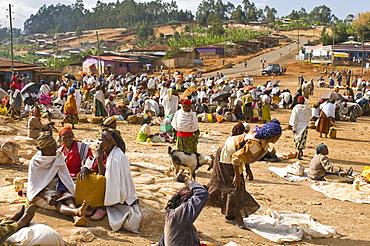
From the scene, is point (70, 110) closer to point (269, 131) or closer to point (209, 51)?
point (269, 131)

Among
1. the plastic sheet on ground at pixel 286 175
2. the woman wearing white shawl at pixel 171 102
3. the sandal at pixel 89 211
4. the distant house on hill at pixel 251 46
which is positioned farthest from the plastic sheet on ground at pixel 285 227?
the distant house on hill at pixel 251 46

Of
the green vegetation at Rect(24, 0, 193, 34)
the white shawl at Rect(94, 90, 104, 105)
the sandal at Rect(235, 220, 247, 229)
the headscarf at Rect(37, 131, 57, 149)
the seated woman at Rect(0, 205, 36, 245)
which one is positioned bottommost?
the sandal at Rect(235, 220, 247, 229)

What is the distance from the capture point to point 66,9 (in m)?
178

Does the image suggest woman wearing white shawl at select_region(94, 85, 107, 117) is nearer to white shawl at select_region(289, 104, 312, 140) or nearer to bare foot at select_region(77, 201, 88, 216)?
white shawl at select_region(289, 104, 312, 140)

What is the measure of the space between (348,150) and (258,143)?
8026mm

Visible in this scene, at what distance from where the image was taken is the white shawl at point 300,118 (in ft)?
33.1

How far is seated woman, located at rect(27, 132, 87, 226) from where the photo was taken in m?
4.82

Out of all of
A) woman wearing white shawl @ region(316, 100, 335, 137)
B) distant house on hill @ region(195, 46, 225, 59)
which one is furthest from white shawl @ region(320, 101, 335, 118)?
distant house on hill @ region(195, 46, 225, 59)

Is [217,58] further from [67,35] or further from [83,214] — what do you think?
[67,35]

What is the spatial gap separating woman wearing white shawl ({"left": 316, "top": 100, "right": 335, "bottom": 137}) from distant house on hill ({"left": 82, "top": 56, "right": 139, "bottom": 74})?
32983mm

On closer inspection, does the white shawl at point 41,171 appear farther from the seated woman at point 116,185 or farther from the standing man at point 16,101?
the standing man at point 16,101

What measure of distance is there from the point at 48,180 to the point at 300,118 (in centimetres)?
677

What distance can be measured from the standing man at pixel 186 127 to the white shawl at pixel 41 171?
130 inches

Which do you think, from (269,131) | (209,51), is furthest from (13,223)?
(209,51)
